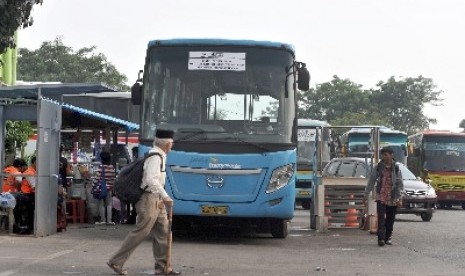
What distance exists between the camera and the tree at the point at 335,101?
115 m

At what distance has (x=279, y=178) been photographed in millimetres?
19125

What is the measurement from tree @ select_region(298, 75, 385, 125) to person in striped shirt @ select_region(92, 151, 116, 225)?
88.1m

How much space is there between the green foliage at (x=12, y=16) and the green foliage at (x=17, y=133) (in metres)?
11.4

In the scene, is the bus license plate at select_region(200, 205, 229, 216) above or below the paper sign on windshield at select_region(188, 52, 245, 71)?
below

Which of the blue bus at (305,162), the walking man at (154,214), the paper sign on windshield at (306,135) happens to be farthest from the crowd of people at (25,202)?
the paper sign on windshield at (306,135)

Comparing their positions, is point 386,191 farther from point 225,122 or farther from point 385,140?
point 385,140

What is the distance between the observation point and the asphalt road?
14.7m

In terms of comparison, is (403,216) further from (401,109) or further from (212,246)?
(401,109)

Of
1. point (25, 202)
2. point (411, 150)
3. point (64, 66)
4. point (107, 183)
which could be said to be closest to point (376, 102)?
point (64, 66)

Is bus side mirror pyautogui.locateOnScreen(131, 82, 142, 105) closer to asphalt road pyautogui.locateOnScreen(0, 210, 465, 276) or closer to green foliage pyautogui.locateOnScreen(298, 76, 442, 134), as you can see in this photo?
asphalt road pyautogui.locateOnScreen(0, 210, 465, 276)

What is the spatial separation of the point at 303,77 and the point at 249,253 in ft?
11.5

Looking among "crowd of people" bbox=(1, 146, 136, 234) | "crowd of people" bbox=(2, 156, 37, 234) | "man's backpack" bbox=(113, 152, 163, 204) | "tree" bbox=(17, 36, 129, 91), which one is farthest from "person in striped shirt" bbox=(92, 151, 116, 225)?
"tree" bbox=(17, 36, 129, 91)

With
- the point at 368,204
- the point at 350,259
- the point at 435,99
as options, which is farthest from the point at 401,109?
the point at 350,259

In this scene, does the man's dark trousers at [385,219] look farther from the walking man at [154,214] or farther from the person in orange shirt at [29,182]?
the walking man at [154,214]
